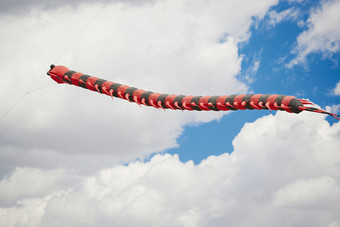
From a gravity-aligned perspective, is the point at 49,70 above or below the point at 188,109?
above

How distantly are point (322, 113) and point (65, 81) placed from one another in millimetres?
42113

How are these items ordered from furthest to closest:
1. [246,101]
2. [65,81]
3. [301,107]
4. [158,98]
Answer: [65,81], [158,98], [246,101], [301,107]

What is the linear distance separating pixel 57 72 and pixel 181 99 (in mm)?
25008

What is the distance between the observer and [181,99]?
5366 cm

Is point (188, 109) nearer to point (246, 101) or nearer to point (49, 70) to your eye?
point (246, 101)

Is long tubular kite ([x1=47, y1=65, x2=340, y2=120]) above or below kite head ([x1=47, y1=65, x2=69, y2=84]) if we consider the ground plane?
below

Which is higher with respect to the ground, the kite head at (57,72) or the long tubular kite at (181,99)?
the kite head at (57,72)

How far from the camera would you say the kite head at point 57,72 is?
67.3m

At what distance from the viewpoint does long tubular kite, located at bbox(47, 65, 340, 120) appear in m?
44.8

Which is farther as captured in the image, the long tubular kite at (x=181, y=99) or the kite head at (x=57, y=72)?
the kite head at (x=57, y=72)

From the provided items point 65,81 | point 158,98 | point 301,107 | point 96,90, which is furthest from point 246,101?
point 65,81

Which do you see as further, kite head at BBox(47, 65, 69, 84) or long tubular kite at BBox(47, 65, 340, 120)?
kite head at BBox(47, 65, 69, 84)

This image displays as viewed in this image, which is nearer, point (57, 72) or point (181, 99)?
point (181, 99)

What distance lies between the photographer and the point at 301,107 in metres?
43.8
